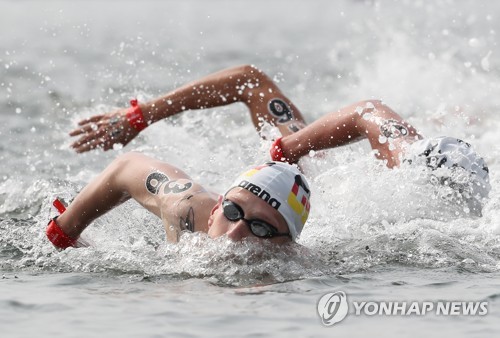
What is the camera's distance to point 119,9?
3497 centimetres

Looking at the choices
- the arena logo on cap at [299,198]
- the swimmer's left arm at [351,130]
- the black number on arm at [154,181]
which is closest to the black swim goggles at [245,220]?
the arena logo on cap at [299,198]

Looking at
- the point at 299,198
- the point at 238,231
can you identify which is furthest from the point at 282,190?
the point at 238,231

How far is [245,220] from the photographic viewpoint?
23.2 ft

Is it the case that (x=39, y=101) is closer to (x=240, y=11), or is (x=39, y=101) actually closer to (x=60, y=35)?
(x=60, y=35)

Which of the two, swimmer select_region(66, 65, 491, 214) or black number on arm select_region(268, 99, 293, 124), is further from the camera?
black number on arm select_region(268, 99, 293, 124)

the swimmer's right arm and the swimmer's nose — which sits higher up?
the swimmer's right arm

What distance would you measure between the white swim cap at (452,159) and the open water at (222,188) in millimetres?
217

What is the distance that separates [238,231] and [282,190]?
447 millimetres

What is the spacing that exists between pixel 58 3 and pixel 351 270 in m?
29.5

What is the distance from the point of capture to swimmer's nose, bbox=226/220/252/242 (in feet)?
23.1

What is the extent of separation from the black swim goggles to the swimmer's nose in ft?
0.10

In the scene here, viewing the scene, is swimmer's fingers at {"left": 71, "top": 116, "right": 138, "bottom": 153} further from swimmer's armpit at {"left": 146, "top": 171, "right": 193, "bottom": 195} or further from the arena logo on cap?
the arena logo on cap

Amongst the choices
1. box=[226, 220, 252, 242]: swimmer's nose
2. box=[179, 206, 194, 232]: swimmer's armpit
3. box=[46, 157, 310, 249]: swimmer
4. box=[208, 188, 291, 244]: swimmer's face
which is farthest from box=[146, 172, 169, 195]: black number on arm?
box=[226, 220, 252, 242]: swimmer's nose

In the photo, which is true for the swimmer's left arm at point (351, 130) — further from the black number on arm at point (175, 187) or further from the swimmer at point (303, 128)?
the black number on arm at point (175, 187)
